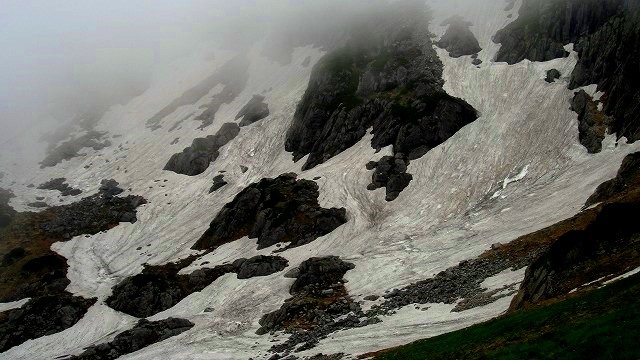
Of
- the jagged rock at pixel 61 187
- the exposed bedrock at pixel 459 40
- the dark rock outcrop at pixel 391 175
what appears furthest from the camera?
the jagged rock at pixel 61 187

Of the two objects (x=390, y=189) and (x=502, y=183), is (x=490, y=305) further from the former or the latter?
(x=390, y=189)

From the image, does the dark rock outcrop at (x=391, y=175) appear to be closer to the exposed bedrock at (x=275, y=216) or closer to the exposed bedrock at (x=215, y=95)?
the exposed bedrock at (x=275, y=216)

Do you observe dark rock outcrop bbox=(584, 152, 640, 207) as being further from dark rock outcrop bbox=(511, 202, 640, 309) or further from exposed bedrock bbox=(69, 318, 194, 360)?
exposed bedrock bbox=(69, 318, 194, 360)

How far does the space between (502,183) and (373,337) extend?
45.2 metres

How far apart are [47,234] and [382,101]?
275ft

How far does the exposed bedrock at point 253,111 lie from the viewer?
458 ft

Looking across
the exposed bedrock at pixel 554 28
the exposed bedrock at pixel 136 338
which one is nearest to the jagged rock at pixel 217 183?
the exposed bedrock at pixel 136 338

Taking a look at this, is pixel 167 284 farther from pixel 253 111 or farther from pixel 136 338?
pixel 253 111

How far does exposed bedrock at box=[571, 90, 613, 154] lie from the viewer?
247 ft

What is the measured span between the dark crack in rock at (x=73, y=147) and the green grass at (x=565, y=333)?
158 meters

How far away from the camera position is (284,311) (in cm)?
5844

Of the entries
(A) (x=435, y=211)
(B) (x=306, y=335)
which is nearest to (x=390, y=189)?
(A) (x=435, y=211)

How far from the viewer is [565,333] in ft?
72.0

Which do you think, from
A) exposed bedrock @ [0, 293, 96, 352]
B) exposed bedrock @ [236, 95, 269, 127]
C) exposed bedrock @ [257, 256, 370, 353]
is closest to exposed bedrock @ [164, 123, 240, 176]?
exposed bedrock @ [236, 95, 269, 127]
